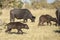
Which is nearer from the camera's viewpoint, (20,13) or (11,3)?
(20,13)

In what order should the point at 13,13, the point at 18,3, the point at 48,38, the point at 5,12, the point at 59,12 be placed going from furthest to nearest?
the point at 18,3 → the point at 5,12 → the point at 13,13 → the point at 59,12 → the point at 48,38

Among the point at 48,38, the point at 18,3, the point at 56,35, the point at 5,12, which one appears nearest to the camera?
the point at 48,38

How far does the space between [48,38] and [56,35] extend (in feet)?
4.41

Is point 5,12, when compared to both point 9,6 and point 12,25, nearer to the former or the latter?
point 9,6

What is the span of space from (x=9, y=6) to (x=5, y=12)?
22.7 ft

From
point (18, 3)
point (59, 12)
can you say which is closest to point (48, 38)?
point (59, 12)

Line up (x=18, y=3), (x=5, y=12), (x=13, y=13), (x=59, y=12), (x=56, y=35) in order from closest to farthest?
(x=56, y=35)
(x=59, y=12)
(x=13, y=13)
(x=5, y=12)
(x=18, y=3)

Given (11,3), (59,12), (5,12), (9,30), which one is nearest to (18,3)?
(11,3)

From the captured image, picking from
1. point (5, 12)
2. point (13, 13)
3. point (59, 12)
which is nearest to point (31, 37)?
point (59, 12)

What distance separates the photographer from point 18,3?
40.0m

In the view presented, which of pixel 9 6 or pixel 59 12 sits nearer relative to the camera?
pixel 59 12

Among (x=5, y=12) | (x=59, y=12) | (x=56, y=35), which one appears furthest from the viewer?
(x=5, y=12)

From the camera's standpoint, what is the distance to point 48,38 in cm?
1567

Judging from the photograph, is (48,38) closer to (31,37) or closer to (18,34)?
(31,37)
